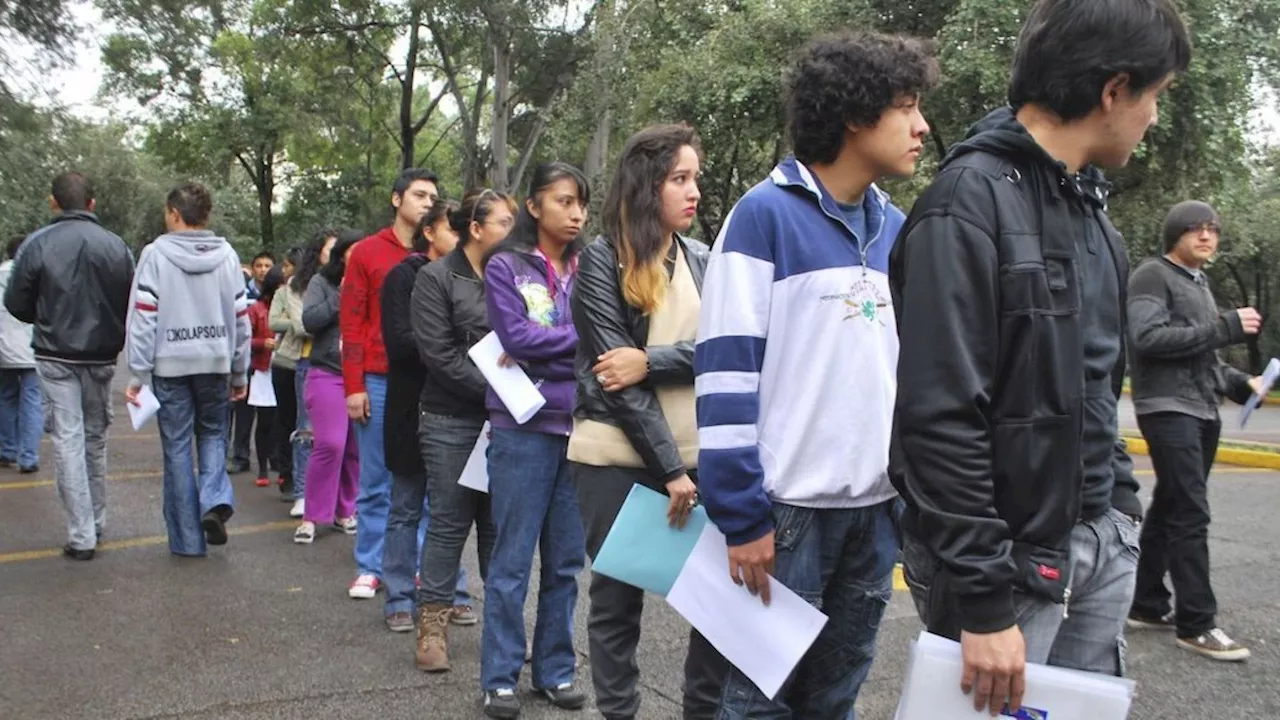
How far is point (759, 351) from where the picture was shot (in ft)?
8.39

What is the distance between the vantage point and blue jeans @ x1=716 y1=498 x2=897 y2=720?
2.57 meters

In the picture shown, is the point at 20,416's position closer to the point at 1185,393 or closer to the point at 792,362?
the point at 1185,393

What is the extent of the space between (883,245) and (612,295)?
0.95m

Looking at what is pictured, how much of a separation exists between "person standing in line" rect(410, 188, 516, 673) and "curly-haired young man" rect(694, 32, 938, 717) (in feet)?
6.71

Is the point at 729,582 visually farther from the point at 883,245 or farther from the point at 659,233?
the point at 659,233

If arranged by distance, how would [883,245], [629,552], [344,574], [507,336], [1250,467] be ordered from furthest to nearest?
[1250,467] → [344,574] → [507,336] → [629,552] → [883,245]

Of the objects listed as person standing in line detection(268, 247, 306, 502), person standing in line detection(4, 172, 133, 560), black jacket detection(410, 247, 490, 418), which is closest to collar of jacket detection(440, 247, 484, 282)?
black jacket detection(410, 247, 490, 418)

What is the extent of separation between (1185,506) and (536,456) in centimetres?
288

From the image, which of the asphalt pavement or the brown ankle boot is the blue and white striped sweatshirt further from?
the brown ankle boot

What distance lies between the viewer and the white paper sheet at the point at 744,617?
8.30 ft

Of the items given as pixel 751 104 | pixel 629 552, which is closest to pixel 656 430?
pixel 629 552

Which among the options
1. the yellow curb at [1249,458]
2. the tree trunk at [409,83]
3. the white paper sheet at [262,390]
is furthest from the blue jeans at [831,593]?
the tree trunk at [409,83]

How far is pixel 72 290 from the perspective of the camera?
21.2 feet

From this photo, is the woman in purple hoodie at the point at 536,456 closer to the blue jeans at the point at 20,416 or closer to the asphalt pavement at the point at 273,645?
the asphalt pavement at the point at 273,645
